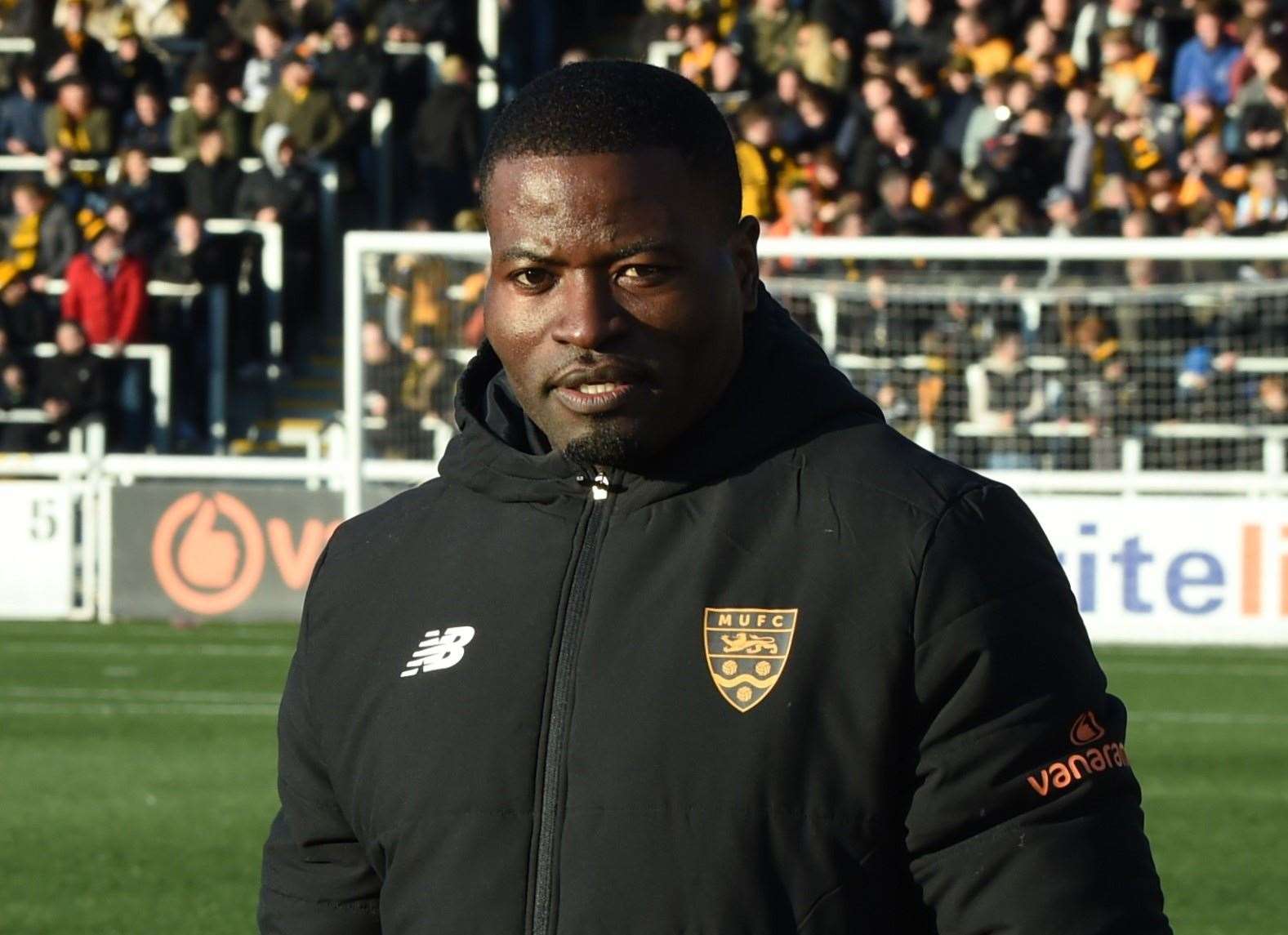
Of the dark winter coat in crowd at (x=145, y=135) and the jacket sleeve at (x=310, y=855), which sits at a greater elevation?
the dark winter coat in crowd at (x=145, y=135)

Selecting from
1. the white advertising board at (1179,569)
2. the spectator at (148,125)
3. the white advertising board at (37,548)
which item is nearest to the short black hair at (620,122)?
the white advertising board at (1179,569)

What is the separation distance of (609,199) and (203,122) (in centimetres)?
1596

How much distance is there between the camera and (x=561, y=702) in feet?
6.61

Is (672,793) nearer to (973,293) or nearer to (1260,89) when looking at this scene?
(973,293)

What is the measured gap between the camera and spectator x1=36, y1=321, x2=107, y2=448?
52.1 feet

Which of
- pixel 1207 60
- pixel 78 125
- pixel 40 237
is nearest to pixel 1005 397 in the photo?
pixel 1207 60

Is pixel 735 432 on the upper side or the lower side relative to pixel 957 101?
lower

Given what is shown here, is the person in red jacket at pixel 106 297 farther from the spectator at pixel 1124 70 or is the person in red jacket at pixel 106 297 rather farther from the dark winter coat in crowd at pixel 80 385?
the spectator at pixel 1124 70

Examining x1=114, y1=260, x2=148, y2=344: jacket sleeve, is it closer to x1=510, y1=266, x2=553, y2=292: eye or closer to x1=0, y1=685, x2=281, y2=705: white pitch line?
x1=0, y1=685, x2=281, y2=705: white pitch line

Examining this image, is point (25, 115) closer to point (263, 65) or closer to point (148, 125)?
point (148, 125)

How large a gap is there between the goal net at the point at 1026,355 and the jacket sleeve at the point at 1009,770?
11490 mm

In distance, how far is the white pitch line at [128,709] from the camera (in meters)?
10.2

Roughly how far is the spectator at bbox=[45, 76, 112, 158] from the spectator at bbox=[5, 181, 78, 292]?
82 cm

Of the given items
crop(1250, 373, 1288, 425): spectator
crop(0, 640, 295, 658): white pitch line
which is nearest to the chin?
crop(0, 640, 295, 658): white pitch line
